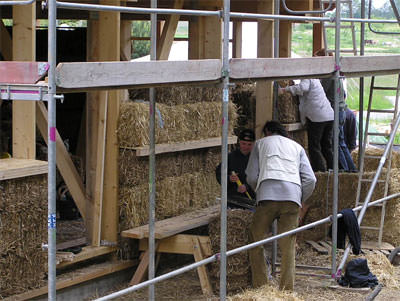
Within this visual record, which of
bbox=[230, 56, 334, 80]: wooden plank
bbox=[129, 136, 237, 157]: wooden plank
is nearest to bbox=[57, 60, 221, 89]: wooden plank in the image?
bbox=[230, 56, 334, 80]: wooden plank

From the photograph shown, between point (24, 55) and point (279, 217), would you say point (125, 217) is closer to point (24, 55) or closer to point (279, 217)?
point (279, 217)

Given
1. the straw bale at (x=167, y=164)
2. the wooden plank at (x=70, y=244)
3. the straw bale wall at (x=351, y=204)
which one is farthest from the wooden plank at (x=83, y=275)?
the straw bale wall at (x=351, y=204)

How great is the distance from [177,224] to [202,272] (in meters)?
0.63

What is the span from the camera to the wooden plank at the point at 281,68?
24.4ft

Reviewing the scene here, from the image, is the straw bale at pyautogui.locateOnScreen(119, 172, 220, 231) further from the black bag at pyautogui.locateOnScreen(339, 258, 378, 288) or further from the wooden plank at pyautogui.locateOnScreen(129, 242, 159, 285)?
the black bag at pyautogui.locateOnScreen(339, 258, 378, 288)

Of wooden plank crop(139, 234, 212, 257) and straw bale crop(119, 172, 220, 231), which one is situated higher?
straw bale crop(119, 172, 220, 231)

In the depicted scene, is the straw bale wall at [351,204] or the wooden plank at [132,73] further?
the straw bale wall at [351,204]

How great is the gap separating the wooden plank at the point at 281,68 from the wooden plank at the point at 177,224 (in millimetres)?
2082

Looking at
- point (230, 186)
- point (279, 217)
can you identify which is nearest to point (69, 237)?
point (230, 186)

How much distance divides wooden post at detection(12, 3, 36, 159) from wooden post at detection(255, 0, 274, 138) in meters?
3.93

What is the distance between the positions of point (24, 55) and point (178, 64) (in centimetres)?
170

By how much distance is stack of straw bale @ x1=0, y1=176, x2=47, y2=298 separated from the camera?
23.7 feet

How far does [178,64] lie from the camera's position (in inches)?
256

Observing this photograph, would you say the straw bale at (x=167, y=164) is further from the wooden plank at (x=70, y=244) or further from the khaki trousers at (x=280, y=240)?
the khaki trousers at (x=280, y=240)
